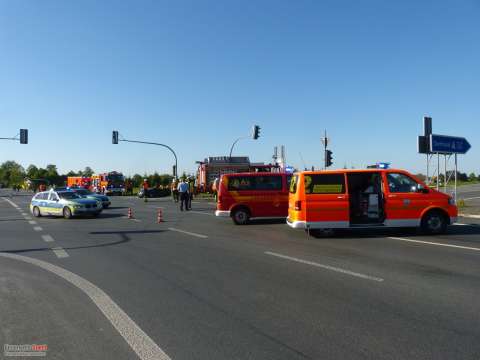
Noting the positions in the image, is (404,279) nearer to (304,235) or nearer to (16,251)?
(304,235)

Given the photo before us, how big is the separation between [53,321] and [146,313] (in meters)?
1.05

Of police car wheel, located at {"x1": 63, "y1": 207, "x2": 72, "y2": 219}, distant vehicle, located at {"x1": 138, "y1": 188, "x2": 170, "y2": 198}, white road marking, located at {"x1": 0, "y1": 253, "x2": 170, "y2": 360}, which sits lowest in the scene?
white road marking, located at {"x1": 0, "y1": 253, "x2": 170, "y2": 360}

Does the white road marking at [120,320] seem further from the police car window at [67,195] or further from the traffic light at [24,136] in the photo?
the traffic light at [24,136]

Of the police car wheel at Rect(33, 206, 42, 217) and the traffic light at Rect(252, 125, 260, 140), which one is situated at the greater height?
the traffic light at Rect(252, 125, 260, 140)

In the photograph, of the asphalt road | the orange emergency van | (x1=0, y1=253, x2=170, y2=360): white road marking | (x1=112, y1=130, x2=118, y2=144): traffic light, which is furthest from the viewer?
(x1=112, y1=130, x2=118, y2=144): traffic light

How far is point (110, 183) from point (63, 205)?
33231 millimetres

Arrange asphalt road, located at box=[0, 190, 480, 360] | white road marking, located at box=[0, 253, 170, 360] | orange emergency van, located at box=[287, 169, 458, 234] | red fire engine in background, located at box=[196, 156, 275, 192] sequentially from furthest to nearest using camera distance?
red fire engine in background, located at box=[196, 156, 275, 192] < orange emergency van, located at box=[287, 169, 458, 234] < asphalt road, located at box=[0, 190, 480, 360] < white road marking, located at box=[0, 253, 170, 360]

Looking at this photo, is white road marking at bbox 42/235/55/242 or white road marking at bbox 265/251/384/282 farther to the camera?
white road marking at bbox 42/235/55/242

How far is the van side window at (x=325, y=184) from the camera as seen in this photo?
1205 cm

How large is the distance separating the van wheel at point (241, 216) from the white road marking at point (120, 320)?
8.93 metres

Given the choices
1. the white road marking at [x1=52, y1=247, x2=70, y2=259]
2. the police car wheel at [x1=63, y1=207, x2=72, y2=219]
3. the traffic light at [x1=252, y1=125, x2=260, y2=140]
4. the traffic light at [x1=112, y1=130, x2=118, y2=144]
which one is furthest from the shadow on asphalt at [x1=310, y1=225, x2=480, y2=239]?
the traffic light at [x1=112, y1=130, x2=118, y2=144]

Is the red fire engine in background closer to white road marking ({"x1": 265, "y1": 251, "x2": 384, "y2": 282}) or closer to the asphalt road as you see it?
the asphalt road

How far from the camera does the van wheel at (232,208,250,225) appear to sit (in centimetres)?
1642

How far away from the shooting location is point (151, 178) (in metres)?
75.9
